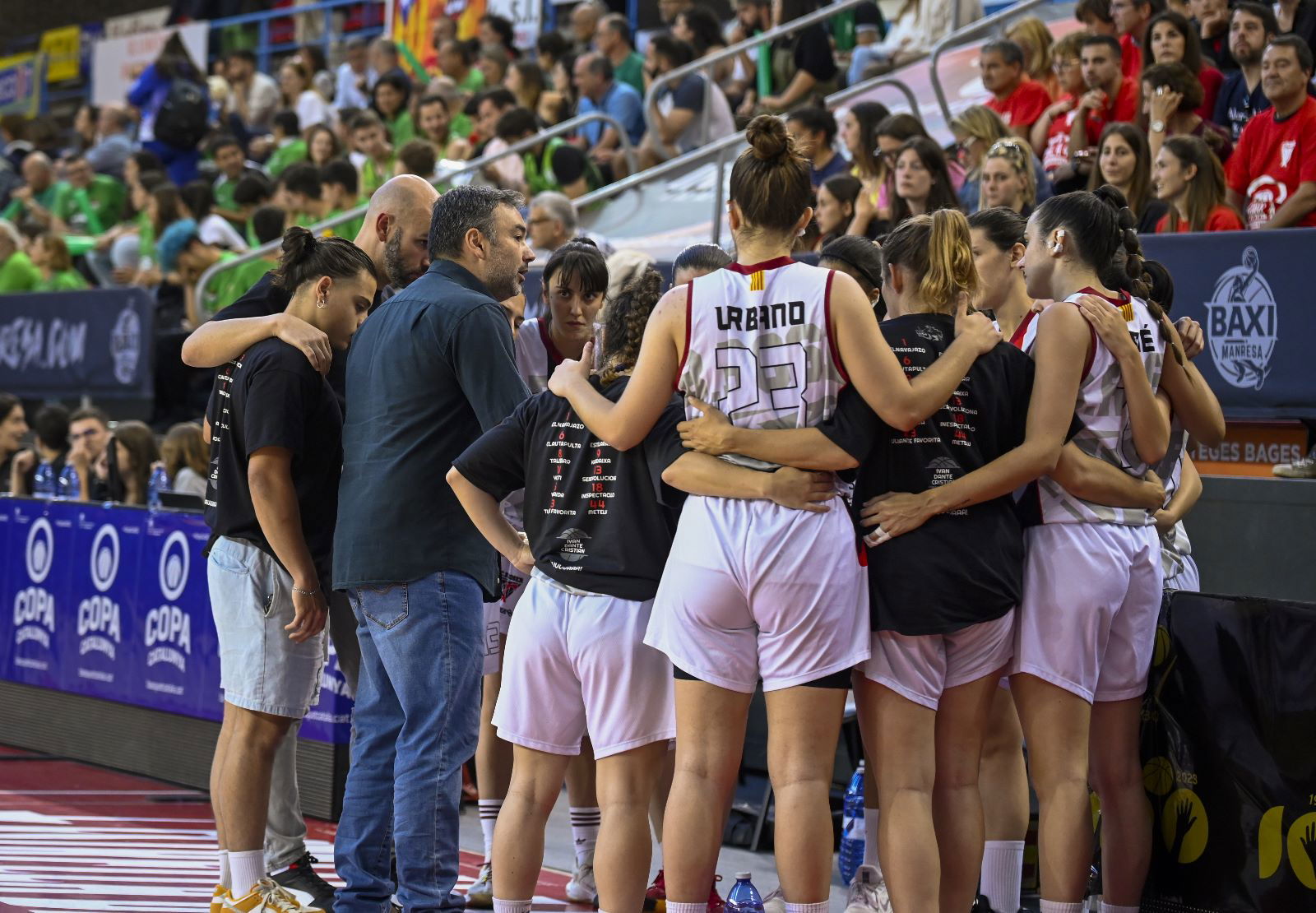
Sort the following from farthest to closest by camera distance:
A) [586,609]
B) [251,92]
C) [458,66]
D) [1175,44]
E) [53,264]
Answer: [251,92], [458,66], [53,264], [1175,44], [586,609]

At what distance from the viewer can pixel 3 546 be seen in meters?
8.47

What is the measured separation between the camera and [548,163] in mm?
12289

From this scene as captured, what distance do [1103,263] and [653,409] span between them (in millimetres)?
1329

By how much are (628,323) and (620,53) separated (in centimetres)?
998

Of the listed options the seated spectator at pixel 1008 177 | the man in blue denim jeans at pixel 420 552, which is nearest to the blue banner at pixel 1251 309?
the seated spectator at pixel 1008 177

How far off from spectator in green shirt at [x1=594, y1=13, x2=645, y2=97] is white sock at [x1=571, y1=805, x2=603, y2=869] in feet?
30.4

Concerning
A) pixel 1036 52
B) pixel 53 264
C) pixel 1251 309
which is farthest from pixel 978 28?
pixel 53 264

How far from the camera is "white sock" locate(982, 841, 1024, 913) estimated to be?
4.46m

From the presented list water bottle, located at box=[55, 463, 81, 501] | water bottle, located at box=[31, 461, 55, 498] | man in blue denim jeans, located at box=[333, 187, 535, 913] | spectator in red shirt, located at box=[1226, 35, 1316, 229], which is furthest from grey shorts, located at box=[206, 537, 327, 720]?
water bottle, located at box=[31, 461, 55, 498]

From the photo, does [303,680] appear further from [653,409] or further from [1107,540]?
[1107,540]

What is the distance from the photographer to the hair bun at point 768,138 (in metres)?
3.66

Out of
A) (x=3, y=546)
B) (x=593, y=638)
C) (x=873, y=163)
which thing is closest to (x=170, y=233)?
(x=3, y=546)

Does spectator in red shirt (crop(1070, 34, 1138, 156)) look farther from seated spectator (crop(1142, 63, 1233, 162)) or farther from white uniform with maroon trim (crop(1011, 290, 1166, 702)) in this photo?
white uniform with maroon trim (crop(1011, 290, 1166, 702))

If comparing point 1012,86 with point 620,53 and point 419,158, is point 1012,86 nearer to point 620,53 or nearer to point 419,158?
point 419,158
